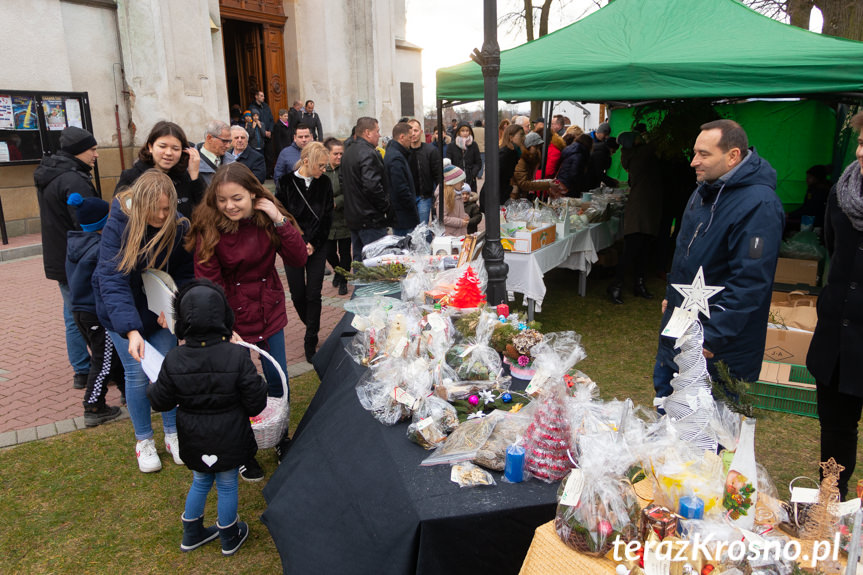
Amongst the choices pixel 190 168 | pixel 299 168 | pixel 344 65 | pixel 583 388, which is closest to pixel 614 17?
pixel 299 168

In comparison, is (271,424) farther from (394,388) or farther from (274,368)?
(394,388)

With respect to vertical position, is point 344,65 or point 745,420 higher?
point 344,65

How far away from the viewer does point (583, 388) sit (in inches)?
92.4

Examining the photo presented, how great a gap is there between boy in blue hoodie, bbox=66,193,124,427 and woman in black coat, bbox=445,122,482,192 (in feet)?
27.0

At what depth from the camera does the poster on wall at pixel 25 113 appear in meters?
9.02

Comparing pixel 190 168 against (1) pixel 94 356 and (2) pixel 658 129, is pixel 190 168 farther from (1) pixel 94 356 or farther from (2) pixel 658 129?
(2) pixel 658 129

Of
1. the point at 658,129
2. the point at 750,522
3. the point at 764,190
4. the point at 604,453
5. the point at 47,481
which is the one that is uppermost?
the point at 658,129

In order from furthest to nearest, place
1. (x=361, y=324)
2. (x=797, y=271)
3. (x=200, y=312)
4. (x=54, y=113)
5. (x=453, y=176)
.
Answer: (x=54, y=113), (x=453, y=176), (x=797, y=271), (x=361, y=324), (x=200, y=312)

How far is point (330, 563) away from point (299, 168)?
3.47 meters

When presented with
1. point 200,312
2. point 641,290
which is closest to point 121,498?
point 200,312

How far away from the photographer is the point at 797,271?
591cm

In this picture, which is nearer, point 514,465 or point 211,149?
point 514,465

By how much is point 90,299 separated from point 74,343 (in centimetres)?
107

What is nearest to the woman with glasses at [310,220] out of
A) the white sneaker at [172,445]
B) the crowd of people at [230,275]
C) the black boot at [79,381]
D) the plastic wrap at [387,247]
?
the crowd of people at [230,275]
